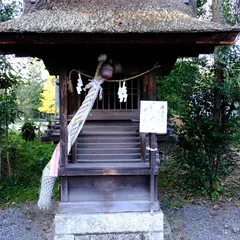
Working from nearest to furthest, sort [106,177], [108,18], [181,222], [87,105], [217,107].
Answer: [108,18], [87,105], [106,177], [181,222], [217,107]

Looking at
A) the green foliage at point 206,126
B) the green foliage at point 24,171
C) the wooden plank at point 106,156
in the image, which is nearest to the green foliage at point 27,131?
the green foliage at point 24,171

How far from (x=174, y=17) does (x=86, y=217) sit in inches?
110

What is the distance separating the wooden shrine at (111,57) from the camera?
116 inches

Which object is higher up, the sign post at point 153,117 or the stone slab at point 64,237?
the sign post at point 153,117

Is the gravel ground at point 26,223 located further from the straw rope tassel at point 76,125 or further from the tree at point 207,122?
the tree at point 207,122

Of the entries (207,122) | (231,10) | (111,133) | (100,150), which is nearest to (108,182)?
(100,150)

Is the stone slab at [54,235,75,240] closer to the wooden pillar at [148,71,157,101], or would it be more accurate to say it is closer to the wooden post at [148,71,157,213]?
the wooden post at [148,71,157,213]

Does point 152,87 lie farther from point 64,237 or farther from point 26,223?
point 26,223

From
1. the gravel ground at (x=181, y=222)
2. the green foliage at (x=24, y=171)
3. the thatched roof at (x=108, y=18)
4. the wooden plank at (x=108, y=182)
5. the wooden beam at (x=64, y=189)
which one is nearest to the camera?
the thatched roof at (x=108, y=18)

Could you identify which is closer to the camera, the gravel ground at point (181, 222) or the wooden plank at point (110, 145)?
the wooden plank at point (110, 145)

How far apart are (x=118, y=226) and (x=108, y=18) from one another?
8.84 feet

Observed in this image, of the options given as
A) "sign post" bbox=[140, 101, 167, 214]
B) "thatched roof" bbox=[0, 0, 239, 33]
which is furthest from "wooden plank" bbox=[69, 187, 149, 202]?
"thatched roof" bbox=[0, 0, 239, 33]

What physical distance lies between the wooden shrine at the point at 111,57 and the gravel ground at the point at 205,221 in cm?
109

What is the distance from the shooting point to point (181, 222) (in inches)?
184
